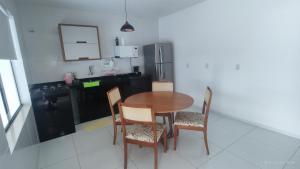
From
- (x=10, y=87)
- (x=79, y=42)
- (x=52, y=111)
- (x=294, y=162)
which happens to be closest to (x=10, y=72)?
(x=10, y=87)

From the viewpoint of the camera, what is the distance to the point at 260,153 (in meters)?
2.03

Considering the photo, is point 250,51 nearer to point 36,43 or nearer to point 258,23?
point 258,23

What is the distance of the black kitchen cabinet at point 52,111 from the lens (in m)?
2.56

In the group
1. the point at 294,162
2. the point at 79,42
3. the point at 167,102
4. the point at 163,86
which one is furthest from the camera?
the point at 79,42

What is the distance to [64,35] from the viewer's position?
323 cm

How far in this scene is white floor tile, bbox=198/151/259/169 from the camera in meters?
1.83

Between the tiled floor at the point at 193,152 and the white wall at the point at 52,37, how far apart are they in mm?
1513

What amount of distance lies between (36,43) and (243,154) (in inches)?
161

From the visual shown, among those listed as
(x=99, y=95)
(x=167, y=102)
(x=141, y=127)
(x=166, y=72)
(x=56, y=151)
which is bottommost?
(x=56, y=151)

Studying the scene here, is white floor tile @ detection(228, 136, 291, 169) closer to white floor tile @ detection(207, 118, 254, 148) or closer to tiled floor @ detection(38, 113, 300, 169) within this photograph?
tiled floor @ detection(38, 113, 300, 169)

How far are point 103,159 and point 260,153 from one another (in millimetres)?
2115

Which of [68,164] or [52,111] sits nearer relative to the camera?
[68,164]

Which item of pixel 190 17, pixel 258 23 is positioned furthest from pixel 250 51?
pixel 190 17

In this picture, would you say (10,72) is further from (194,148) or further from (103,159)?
(194,148)
